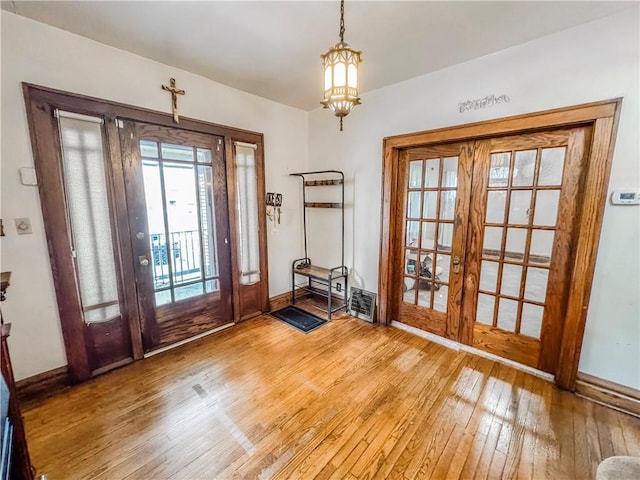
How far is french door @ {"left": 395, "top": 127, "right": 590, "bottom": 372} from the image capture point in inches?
87.0

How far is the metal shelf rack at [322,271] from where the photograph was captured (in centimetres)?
351

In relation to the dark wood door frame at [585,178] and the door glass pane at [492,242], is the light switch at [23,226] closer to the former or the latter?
the dark wood door frame at [585,178]

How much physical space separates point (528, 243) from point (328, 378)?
206cm

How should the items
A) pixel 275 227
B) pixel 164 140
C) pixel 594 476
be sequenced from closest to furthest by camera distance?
pixel 594 476
pixel 164 140
pixel 275 227

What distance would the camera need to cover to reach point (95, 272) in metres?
2.30

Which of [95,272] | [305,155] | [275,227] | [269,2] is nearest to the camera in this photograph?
[269,2]

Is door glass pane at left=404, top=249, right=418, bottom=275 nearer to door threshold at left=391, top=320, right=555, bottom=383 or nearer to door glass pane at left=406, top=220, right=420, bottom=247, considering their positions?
door glass pane at left=406, top=220, right=420, bottom=247

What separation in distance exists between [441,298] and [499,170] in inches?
53.8

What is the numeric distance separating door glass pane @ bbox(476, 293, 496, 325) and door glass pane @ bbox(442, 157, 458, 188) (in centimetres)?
112

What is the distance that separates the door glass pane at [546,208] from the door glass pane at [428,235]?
2.79 feet

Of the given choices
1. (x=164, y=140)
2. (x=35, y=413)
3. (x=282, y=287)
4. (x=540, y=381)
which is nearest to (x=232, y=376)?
(x=35, y=413)

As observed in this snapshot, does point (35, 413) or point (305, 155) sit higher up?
point (305, 155)

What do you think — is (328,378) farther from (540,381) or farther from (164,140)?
(164,140)

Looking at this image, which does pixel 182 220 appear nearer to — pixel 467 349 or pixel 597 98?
pixel 467 349
